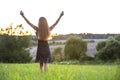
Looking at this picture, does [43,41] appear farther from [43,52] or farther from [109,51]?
[109,51]

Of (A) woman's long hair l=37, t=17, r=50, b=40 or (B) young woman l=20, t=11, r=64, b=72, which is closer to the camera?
(A) woman's long hair l=37, t=17, r=50, b=40

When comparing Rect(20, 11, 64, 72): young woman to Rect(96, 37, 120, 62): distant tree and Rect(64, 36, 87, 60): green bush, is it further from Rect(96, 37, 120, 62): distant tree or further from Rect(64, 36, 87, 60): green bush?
Rect(64, 36, 87, 60): green bush

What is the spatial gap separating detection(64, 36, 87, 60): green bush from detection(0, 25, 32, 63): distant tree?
14.2 ft

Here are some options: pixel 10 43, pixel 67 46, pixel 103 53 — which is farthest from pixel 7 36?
pixel 103 53

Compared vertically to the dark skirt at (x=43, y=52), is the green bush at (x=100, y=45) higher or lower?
lower

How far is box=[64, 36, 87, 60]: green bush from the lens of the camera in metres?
48.6

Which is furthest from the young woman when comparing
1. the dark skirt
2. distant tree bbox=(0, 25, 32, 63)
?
distant tree bbox=(0, 25, 32, 63)

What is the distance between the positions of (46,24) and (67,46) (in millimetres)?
41939

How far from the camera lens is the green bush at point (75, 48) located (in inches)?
1913

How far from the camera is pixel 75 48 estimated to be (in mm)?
53875

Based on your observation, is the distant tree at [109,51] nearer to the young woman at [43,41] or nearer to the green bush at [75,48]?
the green bush at [75,48]

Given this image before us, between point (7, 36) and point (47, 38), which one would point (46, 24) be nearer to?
point (47, 38)

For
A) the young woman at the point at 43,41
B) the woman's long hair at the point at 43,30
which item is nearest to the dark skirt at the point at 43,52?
the young woman at the point at 43,41

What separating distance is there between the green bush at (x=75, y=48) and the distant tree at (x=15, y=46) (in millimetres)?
4322
